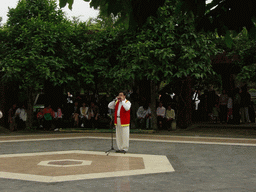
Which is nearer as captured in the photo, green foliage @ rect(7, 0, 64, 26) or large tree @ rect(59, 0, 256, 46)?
large tree @ rect(59, 0, 256, 46)

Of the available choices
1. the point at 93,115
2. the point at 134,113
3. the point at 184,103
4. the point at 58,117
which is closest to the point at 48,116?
the point at 58,117

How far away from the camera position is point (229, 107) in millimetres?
21531

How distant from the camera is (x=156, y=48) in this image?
731 inches

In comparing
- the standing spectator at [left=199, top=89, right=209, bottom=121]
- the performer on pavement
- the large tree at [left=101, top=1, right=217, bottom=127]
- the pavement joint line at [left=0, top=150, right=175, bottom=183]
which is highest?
the large tree at [left=101, top=1, right=217, bottom=127]

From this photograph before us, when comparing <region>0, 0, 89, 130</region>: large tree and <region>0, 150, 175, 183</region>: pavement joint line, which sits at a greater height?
<region>0, 0, 89, 130</region>: large tree

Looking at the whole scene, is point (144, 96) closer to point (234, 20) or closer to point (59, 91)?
point (59, 91)

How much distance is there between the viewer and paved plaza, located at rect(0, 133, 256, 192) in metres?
7.47

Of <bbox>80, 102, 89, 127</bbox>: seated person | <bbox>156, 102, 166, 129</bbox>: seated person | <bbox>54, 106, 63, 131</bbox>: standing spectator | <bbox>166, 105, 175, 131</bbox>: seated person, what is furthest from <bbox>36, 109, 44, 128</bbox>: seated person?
<bbox>166, 105, 175, 131</bbox>: seated person

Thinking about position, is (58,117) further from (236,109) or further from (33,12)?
(236,109)

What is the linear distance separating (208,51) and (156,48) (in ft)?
7.72

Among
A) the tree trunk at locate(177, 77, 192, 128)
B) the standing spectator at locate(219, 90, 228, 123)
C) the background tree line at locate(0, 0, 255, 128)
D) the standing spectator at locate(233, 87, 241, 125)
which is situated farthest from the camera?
the standing spectator at locate(219, 90, 228, 123)

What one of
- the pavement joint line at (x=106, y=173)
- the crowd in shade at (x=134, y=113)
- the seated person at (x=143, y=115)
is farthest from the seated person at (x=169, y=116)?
the pavement joint line at (x=106, y=173)

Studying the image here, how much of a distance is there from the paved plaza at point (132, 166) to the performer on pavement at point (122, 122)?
0.35m

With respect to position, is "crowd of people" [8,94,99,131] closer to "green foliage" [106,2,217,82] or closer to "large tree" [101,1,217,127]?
"large tree" [101,1,217,127]
